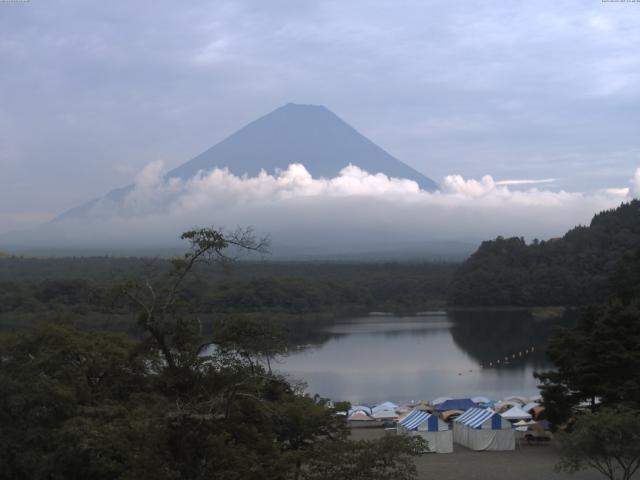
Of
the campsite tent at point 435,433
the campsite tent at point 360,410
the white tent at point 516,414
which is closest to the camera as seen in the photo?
the campsite tent at point 435,433

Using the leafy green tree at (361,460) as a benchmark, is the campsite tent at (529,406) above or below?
below

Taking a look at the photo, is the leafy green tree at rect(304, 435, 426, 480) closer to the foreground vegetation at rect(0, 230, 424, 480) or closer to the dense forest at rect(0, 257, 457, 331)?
the foreground vegetation at rect(0, 230, 424, 480)

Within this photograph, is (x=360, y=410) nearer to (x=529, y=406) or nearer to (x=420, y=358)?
(x=529, y=406)

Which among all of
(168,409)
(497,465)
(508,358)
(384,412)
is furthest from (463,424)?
(508,358)

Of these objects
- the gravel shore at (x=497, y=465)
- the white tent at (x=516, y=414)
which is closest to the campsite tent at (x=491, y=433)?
the gravel shore at (x=497, y=465)

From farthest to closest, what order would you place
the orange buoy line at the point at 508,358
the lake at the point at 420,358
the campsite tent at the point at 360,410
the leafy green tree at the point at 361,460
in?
the orange buoy line at the point at 508,358
the lake at the point at 420,358
the campsite tent at the point at 360,410
the leafy green tree at the point at 361,460

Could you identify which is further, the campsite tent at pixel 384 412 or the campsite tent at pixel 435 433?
the campsite tent at pixel 384 412

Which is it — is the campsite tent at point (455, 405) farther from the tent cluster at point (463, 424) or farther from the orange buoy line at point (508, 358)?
the orange buoy line at point (508, 358)
